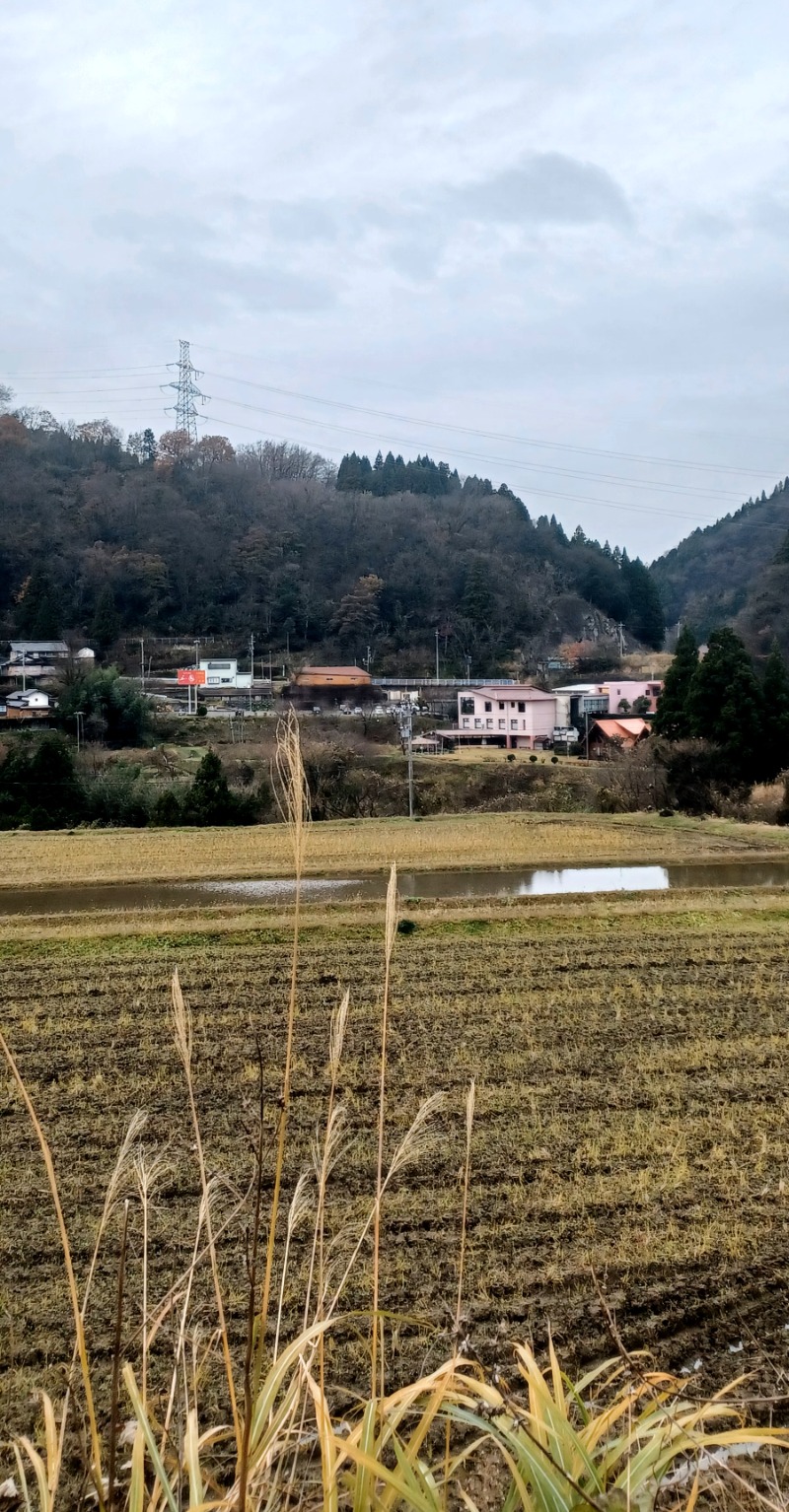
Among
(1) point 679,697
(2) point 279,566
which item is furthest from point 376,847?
(2) point 279,566

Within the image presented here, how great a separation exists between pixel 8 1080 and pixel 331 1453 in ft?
17.6

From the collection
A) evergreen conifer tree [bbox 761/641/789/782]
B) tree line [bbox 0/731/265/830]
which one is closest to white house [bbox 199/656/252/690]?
tree line [bbox 0/731/265/830]

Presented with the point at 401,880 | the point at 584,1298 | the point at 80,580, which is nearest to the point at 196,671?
the point at 80,580

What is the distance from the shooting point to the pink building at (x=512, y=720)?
35.2 meters

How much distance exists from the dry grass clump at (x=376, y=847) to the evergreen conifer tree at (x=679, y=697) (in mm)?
5111

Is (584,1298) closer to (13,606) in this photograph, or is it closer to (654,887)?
(654,887)

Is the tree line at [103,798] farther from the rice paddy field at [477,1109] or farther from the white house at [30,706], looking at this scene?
the rice paddy field at [477,1109]

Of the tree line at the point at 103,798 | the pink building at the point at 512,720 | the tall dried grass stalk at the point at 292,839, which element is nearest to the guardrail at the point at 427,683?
the pink building at the point at 512,720

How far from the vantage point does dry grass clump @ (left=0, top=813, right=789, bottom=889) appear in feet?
49.3

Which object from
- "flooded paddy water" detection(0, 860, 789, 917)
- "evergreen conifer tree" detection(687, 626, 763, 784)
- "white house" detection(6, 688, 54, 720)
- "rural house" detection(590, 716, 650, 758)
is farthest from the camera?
"white house" detection(6, 688, 54, 720)

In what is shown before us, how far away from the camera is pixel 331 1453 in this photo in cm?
130

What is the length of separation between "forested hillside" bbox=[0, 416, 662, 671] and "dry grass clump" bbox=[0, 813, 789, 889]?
26932mm

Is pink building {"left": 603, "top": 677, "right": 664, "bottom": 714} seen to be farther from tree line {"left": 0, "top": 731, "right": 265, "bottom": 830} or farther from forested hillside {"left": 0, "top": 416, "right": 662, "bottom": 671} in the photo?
tree line {"left": 0, "top": 731, "right": 265, "bottom": 830}

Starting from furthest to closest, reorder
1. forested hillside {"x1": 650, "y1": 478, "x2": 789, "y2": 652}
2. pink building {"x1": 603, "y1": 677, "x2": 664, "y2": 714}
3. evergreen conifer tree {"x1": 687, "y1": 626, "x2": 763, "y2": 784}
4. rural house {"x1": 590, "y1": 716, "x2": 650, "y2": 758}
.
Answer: forested hillside {"x1": 650, "y1": 478, "x2": 789, "y2": 652} < pink building {"x1": 603, "y1": 677, "x2": 664, "y2": 714} < rural house {"x1": 590, "y1": 716, "x2": 650, "y2": 758} < evergreen conifer tree {"x1": 687, "y1": 626, "x2": 763, "y2": 784}
